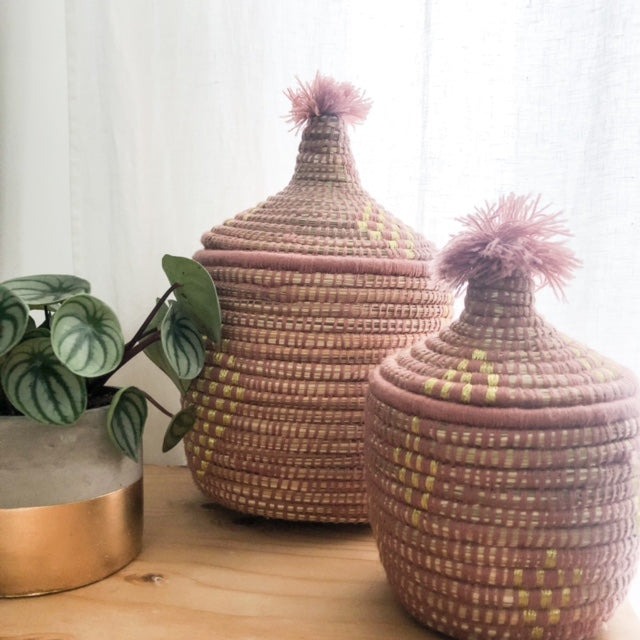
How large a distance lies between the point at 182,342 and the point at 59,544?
20cm

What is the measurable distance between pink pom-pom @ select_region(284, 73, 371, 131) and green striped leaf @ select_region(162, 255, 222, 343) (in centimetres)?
21

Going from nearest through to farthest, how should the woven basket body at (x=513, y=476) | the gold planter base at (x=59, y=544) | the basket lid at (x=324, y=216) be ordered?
the woven basket body at (x=513, y=476) → the gold planter base at (x=59, y=544) → the basket lid at (x=324, y=216)

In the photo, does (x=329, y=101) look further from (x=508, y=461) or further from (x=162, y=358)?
(x=508, y=461)

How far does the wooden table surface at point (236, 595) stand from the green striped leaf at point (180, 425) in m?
0.09

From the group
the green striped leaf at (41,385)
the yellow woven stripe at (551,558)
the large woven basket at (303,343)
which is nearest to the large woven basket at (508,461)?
the yellow woven stripe at (551,558)

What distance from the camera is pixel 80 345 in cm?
59

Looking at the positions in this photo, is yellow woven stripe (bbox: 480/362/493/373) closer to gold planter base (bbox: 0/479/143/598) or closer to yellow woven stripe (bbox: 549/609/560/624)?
yellow woven stripe (bbox: 549/609/560/624)

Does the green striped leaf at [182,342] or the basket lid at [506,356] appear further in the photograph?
the green striped leaf at [182,342]

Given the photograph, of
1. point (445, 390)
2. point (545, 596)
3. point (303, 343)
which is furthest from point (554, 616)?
point (303, 343)

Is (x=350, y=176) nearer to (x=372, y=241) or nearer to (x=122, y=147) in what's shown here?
(x=372, y=241)

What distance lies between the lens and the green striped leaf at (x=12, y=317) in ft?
1.88

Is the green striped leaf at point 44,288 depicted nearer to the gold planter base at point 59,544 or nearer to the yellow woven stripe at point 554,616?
the gold planter base at point 59,544

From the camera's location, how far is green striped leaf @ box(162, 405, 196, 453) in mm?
728

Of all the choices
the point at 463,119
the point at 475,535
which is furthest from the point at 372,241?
the point at 475,535
